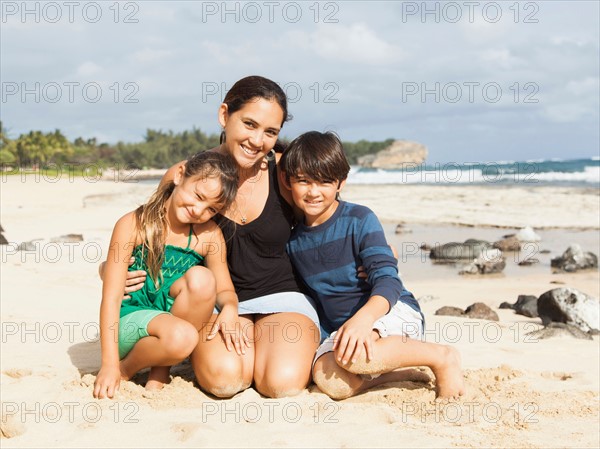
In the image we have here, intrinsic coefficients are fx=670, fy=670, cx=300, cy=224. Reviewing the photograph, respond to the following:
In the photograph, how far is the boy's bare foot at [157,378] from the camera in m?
3.65

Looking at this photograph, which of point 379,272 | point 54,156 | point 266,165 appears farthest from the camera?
point 54,156

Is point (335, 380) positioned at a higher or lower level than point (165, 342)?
lower

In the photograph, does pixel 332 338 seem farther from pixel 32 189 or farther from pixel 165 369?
pixel 32 189

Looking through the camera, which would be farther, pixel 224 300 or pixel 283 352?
pixel 224 300

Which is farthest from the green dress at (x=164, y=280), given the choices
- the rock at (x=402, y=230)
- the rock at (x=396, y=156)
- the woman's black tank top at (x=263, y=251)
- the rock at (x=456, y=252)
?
the rock at (x=396, y=156)

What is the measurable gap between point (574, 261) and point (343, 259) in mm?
6543

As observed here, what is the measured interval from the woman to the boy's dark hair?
0.80 ft

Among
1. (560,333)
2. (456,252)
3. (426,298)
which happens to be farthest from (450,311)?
(456,252)

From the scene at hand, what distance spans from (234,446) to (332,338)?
3.29ft

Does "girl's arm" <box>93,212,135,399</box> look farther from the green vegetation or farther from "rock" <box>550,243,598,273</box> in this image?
the green vegetation

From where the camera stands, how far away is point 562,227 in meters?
14.8

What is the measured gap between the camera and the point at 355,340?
3.36m

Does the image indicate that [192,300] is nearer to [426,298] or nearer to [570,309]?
[570,309]

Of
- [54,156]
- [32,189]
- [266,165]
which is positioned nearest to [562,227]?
[266,165]
